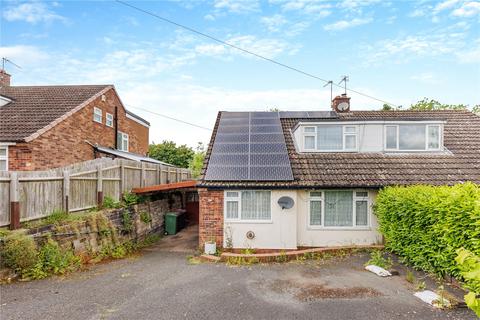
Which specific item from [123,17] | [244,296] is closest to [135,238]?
[244,296]

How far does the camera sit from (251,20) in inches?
468

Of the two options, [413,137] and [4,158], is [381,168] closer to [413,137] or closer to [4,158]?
[413,137]

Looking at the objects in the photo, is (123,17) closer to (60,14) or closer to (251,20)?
(60,14)

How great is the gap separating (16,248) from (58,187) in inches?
91.0

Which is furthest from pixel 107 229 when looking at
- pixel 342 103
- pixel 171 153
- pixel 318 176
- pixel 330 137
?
pixel 171 153

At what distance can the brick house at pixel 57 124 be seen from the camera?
12.3 meters

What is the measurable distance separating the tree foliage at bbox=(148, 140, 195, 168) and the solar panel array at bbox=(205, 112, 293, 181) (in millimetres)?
19079

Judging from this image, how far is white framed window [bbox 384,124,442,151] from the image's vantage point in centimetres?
1173

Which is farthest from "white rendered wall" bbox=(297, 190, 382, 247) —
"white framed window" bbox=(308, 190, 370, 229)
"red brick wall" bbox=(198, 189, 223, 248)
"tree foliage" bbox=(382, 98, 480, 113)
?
"tree foliage" bbox=(382, 98, 480, 113)

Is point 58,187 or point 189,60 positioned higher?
point 189,60

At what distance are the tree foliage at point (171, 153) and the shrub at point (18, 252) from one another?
26.1m

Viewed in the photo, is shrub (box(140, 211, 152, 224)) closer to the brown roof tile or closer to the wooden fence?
the wooden fence

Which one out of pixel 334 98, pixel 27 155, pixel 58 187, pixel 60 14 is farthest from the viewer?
pixel 334 98

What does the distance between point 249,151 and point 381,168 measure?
18.2 ft
